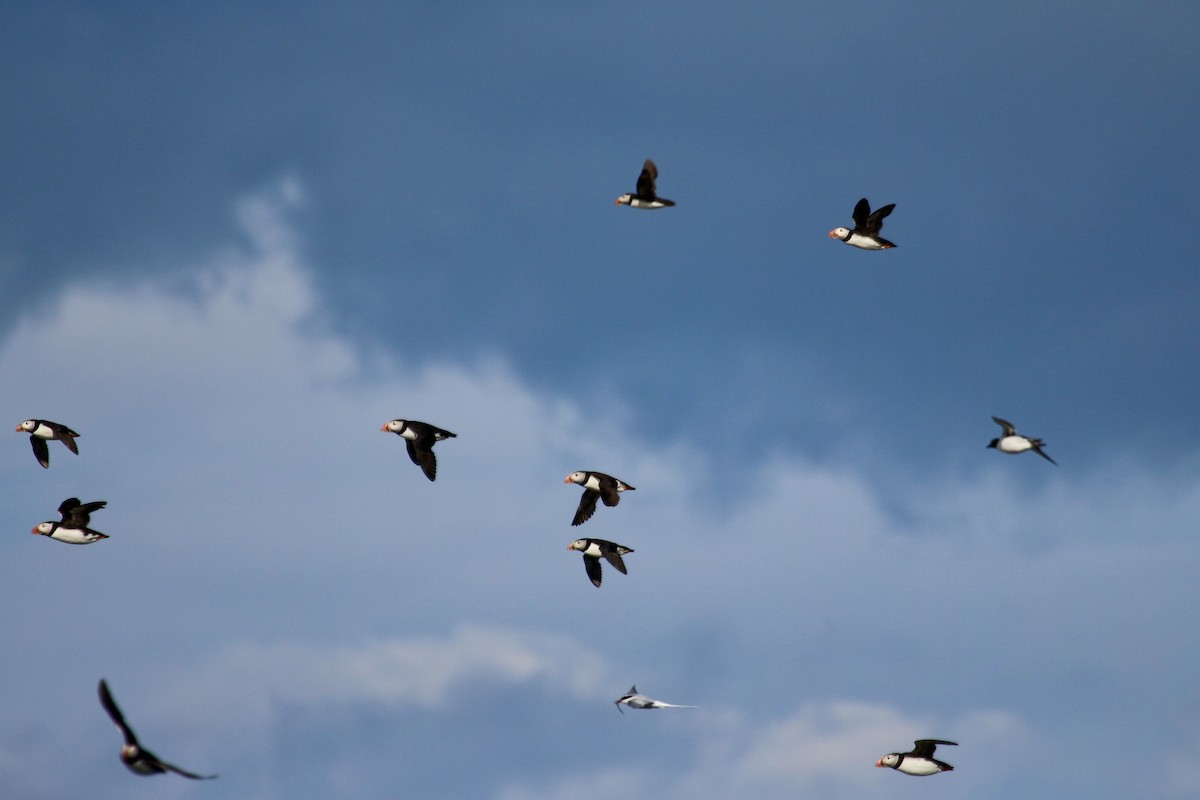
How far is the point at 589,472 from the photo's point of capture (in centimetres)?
5091

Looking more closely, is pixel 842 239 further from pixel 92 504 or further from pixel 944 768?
pixel 92 504

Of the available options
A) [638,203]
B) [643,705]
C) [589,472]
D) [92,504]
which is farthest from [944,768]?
[92,504]

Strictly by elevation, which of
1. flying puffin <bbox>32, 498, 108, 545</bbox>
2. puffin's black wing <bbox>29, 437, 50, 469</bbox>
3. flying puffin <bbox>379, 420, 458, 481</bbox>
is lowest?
flying puffin <bbox>32, 498, 108, 545</bbox>

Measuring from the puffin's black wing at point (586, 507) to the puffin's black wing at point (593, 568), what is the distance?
196cm

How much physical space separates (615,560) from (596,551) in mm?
1213

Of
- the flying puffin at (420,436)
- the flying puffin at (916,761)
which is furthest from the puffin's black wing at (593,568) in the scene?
the flying puffin at (916,761)

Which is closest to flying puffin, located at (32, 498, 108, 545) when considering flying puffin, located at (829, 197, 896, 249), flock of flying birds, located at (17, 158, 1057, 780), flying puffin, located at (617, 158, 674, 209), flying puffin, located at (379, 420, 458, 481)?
flock of flying birds, located at (17, 158, 1057, 780)

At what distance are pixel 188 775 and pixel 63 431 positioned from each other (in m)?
24.2

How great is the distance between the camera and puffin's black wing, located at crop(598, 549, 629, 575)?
4958 centimetres

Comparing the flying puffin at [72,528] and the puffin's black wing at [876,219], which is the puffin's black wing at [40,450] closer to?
the flying puffin at [72,528]

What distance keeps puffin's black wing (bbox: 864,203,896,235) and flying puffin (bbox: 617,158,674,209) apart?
286 inches

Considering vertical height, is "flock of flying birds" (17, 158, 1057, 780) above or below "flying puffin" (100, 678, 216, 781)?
above

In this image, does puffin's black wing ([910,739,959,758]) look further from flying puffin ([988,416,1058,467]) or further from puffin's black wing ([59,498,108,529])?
puffin's black wing ([59,498,108,529])

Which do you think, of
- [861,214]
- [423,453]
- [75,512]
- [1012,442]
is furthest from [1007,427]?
[75,512]
